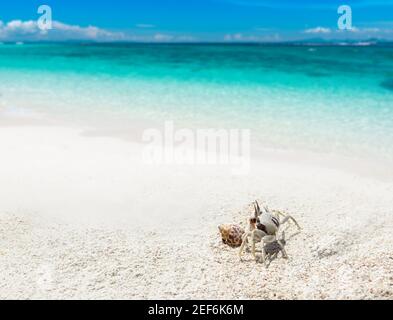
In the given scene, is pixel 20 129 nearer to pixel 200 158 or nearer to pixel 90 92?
pixel 200 158

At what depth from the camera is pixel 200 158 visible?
820 centimetres

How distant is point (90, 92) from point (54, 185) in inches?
421

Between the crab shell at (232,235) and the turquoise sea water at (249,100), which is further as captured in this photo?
the turquoise sea water at (249,100)

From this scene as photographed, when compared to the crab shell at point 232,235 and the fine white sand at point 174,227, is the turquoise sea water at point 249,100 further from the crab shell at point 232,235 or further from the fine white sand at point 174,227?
the crab shell at point 232,235

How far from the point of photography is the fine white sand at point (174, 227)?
4152mm

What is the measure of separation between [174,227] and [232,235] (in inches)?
37.3

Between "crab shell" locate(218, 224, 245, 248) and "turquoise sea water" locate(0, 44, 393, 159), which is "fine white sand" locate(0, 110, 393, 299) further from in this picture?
"turquoise sea water" locate(0, 44, 393, 159)

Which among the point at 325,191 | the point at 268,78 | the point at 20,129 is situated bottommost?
the point at 325,191

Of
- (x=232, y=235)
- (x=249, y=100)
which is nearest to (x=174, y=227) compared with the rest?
(x=232, y=235)

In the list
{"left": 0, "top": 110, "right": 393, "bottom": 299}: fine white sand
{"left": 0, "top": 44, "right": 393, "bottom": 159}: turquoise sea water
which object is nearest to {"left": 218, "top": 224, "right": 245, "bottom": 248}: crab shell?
{"left": 0, "top": 110, "right": 393, "bottom": 299}: fine white sand

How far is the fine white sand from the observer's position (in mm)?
4152

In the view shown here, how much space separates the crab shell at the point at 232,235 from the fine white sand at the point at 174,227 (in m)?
0.08

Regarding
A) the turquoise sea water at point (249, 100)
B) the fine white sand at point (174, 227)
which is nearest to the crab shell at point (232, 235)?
the fine white sand at point (174, 227)
